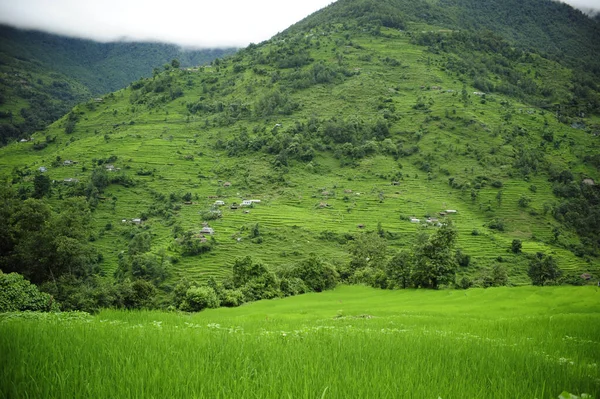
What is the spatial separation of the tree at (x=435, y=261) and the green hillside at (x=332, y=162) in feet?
26.3

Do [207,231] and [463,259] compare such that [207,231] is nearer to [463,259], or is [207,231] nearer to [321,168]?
[321,168]

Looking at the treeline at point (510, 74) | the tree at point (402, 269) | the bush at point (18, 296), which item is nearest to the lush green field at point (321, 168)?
the treeline at point (510, 74)

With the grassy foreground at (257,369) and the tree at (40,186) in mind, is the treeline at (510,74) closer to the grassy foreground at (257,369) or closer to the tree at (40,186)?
the tree at (40,186)

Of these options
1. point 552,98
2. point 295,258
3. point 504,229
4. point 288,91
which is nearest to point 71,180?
point 295,258

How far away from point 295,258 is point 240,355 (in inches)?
2882

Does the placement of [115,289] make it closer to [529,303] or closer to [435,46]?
[529,303]

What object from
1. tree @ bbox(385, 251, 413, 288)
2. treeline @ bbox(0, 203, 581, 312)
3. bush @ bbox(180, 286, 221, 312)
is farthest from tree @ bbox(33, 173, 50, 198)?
tree @ bbox(385, 251, 413, 288)

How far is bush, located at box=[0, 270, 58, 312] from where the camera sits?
17.9 m

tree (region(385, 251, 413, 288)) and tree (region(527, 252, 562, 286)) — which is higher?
tree (region(385, 251, 413, 288))

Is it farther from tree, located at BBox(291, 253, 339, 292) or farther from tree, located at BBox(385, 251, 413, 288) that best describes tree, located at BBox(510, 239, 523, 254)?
tree, located at BBox(291, 253, 339, 292)

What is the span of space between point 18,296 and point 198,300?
18.0 metres

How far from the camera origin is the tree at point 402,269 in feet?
136

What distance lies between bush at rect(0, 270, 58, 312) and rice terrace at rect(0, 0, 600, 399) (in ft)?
0.43

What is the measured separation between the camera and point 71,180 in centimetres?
9525
